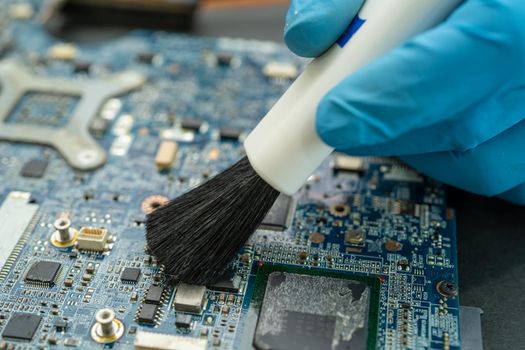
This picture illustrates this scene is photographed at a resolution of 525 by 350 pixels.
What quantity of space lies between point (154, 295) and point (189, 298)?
0.60ft

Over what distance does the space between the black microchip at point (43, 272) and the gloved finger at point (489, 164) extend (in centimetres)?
220

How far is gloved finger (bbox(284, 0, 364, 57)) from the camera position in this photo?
367 centimetres

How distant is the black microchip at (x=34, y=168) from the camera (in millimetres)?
4687

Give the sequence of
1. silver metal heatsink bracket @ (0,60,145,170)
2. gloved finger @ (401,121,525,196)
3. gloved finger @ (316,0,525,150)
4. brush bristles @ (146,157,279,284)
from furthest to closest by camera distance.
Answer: silver metal heatsink bracket @ (0,60,145,170) → gloved finger @ (401,121,525,196) → brush bristles @ (146,157,279,284) → gloved finger @ (316,0,525,150)

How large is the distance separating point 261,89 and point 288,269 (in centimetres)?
180

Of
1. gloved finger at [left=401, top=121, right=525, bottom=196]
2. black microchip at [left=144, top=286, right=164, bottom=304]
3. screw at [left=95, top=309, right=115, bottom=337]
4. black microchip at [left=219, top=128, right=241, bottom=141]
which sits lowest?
screw at [left=95, top=309, right=115, bottom=337]

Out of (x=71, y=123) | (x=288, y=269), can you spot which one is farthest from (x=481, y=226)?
(x=71, y=123)

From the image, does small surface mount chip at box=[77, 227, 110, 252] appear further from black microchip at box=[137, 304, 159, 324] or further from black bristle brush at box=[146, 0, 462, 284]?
black microchip at box=[137, 304, 159, 324]

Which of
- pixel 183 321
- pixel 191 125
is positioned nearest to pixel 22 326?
pixel 183 321

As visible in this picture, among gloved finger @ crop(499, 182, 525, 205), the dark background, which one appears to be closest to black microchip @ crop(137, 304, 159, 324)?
the dark background

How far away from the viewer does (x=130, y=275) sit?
13.1 feet

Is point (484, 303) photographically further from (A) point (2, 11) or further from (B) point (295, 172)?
(A) point (2, 11)

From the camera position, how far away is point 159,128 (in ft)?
16.7

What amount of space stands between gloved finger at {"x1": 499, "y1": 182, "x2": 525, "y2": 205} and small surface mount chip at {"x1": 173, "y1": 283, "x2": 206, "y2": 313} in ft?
6.30
